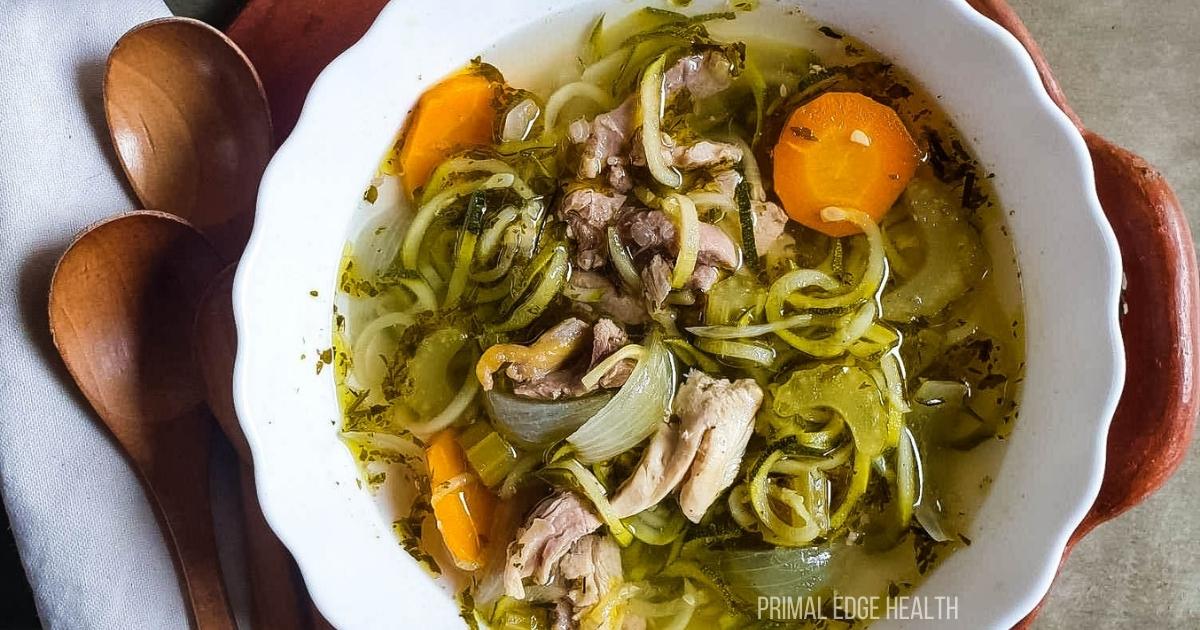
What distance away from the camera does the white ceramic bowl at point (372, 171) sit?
1827mm

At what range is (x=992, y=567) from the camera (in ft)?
6.49

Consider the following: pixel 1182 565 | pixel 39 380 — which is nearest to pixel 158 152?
pixel 39 380

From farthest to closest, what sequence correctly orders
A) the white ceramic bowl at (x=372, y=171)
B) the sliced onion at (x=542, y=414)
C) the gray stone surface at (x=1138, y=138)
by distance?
the gray stone surface at (x=1138, y=138) < the sliced onion at (x=542, y=414) < the white ceramic bowl at (x=372, y=171)

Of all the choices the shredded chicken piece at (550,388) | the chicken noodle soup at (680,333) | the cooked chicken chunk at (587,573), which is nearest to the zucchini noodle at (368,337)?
the chicken noodle soup at (680,333)

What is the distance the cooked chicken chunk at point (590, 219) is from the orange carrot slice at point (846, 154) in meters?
0.48

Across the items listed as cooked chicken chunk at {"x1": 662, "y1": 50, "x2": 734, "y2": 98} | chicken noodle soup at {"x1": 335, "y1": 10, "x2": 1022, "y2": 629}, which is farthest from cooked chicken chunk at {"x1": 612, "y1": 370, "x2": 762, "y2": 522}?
cooked chicken chunk at {"x1": 662, "y1": 50, "x2": 734, "y2": 98}

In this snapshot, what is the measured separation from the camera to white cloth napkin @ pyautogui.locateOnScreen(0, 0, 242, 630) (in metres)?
2.14

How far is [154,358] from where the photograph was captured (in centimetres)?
225

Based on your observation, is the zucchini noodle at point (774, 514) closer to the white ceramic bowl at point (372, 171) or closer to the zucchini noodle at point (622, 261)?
the white ceramic bowl at point (372, 171)

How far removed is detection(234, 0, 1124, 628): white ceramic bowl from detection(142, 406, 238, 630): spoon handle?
0.45 metres

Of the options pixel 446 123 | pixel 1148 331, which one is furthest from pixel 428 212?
pixel 1148 331

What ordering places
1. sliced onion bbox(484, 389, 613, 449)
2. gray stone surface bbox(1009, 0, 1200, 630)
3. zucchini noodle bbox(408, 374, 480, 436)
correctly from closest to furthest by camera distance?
sliced onion bbox(484, 389, 613, 449) → zucchini noodle bbox(408, 374, 480, 436) → gray stone surface bbox(1009, 0, 1200, 630)

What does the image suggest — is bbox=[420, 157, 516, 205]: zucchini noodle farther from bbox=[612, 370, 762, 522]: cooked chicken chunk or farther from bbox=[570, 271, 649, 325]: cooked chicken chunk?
bbox=[612, 370, 762, 522]: cooked chicken chunk

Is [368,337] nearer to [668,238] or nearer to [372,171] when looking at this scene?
[372,171]
